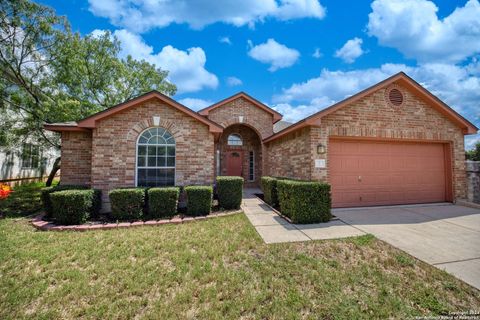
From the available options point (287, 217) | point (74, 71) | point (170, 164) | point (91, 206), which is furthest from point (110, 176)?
point (74, 71)

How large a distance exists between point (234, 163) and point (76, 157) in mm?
9417

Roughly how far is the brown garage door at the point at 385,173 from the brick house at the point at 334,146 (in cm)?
4

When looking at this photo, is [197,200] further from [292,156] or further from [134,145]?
[292,156]

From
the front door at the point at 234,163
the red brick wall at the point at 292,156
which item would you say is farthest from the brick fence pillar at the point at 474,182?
the front door at the point at 234,163

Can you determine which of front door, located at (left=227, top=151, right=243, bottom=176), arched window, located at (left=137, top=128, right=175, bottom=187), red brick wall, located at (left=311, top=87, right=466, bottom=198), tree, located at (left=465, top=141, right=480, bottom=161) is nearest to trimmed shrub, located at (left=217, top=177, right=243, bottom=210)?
arched window, located at (left=137, top=128, right=175, bottom=187)

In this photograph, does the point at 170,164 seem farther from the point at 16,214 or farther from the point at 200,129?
A: the point at 16,214

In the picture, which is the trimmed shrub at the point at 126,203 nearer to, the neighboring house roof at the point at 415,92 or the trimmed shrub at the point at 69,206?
the trimmed shrub at the point at 69,206

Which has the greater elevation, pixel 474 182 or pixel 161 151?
pixel 161 151

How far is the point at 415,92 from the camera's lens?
829 centimetres

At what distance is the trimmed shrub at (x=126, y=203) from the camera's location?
627cm

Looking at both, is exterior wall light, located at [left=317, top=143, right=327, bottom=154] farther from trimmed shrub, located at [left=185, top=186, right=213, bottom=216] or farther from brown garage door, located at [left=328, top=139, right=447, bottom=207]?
trimmed shrub, located at [left=185, top=186, right=213, bottom=216]

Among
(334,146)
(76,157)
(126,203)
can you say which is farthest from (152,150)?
(334,146)

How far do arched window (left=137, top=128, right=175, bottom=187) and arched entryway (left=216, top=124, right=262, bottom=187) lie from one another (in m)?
7.02

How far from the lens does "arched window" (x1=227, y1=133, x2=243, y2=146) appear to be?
15148 mm
